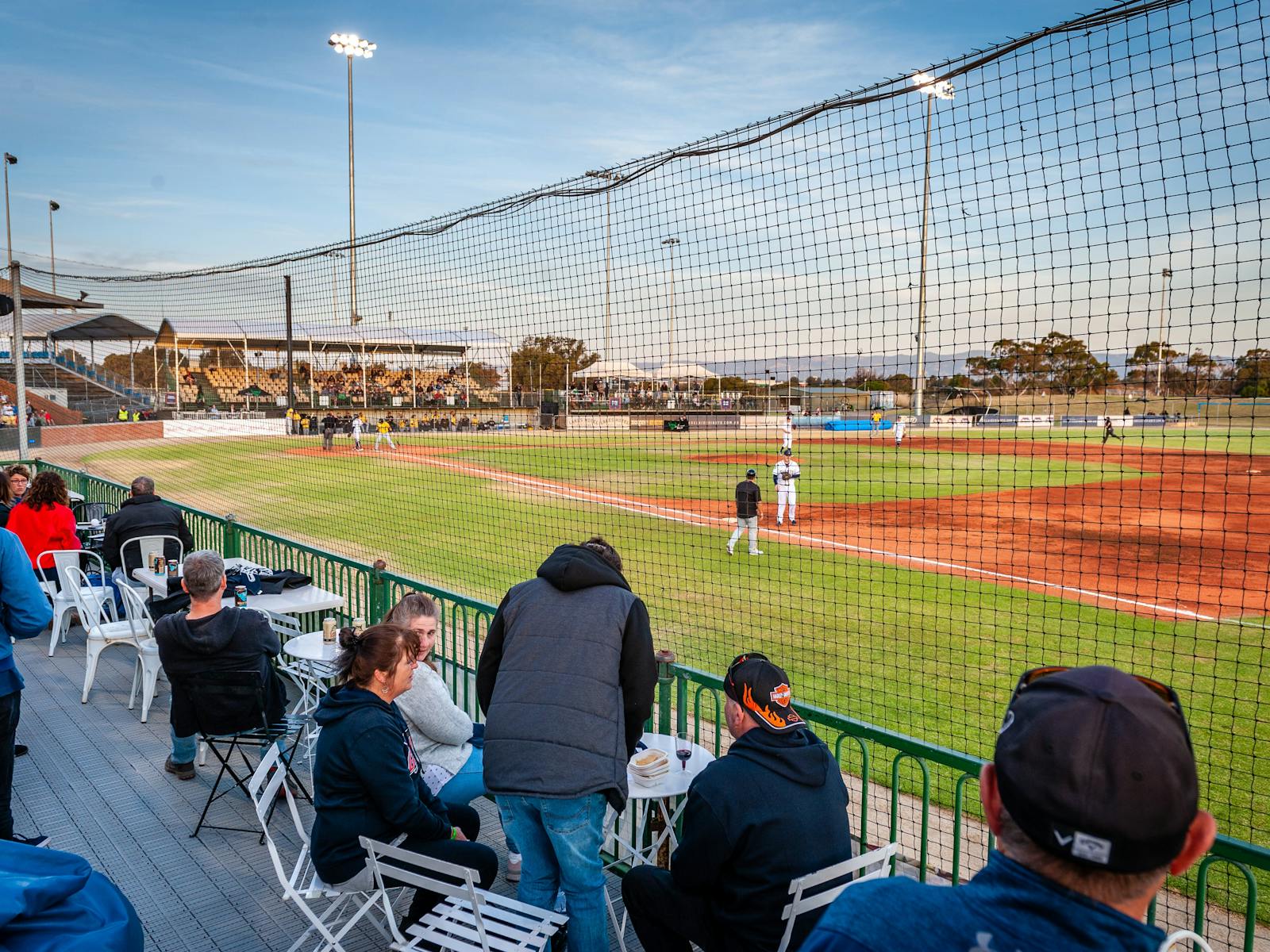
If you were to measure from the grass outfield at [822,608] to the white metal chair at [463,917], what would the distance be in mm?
4518

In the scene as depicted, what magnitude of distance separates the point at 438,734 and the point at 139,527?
490 cm

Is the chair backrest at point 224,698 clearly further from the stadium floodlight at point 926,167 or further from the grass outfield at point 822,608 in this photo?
the stadium floodlight at point 926,167

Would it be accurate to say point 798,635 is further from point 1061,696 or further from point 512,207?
point 1061,696

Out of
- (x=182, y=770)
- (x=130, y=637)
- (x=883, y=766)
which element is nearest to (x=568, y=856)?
(x=182, y=770)

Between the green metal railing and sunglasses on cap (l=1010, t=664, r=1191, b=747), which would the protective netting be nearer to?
the green metal railing

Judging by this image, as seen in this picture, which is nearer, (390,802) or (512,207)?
(390,802)

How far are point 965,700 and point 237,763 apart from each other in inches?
232

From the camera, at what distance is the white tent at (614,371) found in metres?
12.7

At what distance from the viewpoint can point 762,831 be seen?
8.62 ft

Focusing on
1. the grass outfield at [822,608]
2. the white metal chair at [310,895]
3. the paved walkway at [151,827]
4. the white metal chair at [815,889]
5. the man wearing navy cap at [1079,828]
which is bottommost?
the grass outfield at [822,608]

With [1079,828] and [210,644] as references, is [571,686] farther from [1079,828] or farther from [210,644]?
[210,644]

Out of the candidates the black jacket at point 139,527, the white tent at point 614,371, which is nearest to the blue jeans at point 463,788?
the black jacket at point 139,527

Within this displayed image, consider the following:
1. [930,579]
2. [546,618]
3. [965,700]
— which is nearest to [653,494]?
[930,579]

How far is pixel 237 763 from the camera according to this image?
5449 mm
